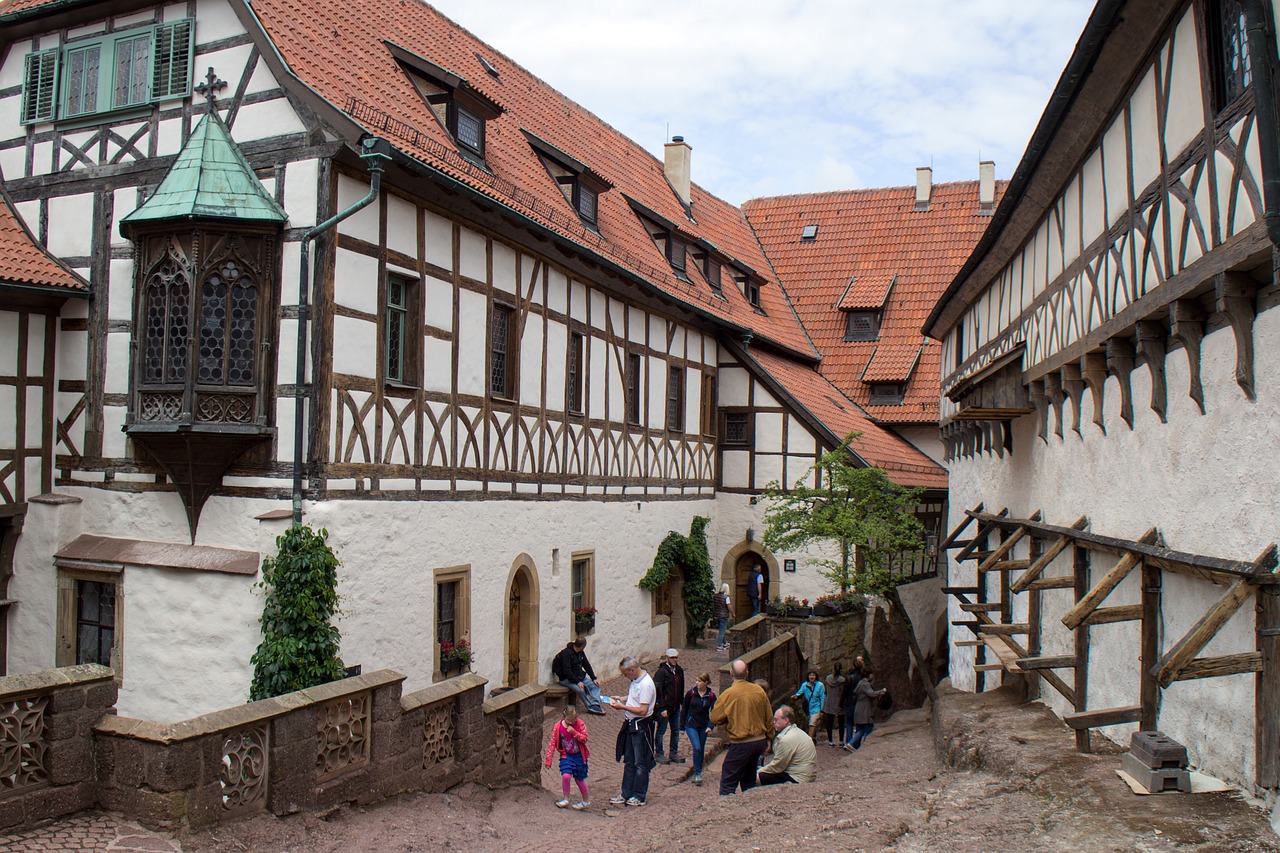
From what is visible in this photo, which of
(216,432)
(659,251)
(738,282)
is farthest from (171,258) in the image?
(738,282)

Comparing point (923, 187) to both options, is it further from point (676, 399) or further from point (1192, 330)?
point (1192, 330)

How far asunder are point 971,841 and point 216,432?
28.7ft

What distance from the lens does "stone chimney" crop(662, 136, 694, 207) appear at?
1118 inches

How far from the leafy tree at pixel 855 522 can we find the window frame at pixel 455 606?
820 cm

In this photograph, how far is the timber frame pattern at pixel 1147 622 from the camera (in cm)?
646

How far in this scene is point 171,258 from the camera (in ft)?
41.2

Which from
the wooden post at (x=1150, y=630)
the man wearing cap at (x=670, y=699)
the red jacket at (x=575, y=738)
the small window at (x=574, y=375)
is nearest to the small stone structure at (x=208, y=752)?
the red jacket at (x=575, y=738)

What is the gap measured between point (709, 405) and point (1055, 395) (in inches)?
507

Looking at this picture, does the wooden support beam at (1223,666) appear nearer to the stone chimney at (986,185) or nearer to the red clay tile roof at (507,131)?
the red clay tile roof at (507,131)

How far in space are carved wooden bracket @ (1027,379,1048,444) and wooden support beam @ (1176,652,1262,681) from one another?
5.97m

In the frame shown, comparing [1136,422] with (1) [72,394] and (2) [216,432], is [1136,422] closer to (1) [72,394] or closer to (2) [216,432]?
(2) [216,432]

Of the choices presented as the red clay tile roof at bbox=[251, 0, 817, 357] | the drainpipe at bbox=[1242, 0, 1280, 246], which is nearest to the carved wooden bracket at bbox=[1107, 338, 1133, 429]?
the drainpipe at bbox=[1242, 0, 1280, 246]

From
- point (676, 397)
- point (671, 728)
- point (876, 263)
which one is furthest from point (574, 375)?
point (876, 263)

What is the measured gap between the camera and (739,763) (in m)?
11.1
